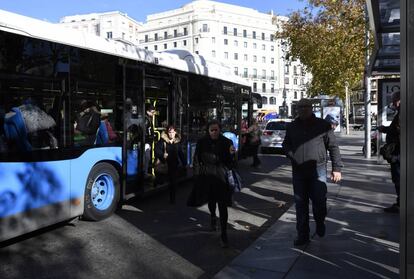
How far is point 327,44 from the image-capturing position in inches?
963

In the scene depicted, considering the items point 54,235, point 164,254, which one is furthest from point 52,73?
point 164,254

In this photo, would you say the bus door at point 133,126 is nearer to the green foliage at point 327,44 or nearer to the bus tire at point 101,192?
the bus tire at point 101,192

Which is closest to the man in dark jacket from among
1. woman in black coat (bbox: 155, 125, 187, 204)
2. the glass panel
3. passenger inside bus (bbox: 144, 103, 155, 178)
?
the glass panel

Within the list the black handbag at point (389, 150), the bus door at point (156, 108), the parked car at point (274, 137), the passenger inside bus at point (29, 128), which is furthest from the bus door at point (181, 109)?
the parked car at point (274, 137)

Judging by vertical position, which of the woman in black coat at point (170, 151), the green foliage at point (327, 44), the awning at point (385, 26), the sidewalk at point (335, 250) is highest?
the green foliage at point (327, 44)

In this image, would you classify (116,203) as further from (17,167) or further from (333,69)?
(333,69)

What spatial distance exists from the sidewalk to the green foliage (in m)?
14.4

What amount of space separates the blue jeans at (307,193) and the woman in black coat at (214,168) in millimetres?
916

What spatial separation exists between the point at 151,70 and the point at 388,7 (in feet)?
15.0

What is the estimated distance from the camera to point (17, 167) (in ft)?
18.8

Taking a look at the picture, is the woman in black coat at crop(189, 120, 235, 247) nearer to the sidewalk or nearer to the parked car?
the sidewalk

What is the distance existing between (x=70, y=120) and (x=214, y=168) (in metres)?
2.15

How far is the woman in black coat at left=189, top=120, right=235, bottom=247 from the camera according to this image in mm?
6340

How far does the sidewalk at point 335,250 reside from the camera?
5066 mm
